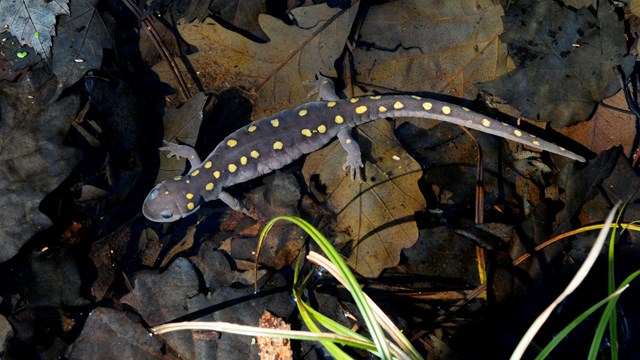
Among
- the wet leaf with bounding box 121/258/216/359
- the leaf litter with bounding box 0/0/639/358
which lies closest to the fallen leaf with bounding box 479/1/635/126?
the leaf litter with bounding box 0/0/639/358

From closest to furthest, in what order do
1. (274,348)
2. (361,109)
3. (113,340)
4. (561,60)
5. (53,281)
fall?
(274,348)
(113,340)
(53,281)
(561,60)
(361,109)

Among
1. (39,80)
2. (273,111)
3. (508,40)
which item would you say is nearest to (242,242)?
(273,111)

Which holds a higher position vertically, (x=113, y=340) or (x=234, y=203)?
(x=234, y=203)

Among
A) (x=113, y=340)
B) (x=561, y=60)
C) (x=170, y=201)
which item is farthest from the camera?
(x=170, y=201)

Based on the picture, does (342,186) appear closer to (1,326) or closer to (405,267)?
(405,267)

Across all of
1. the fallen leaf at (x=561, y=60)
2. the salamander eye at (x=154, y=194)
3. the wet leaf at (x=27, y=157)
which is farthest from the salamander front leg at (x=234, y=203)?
the fallen leaf at (x=561, y=60)

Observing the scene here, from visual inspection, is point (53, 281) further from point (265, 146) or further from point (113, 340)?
point (265, 146)

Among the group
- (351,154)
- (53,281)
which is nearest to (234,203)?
(351,154)

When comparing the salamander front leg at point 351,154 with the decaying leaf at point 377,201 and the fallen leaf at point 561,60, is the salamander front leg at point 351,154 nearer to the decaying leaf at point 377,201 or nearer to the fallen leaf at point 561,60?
the decaying leaf at point 377,201
